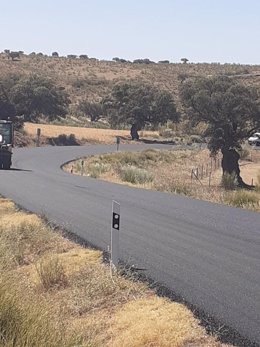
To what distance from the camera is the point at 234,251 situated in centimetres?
1108

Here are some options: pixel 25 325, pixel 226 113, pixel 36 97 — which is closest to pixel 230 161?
pixel 226 113

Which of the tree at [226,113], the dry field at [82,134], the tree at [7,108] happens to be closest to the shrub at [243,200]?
the tree at [226,113]

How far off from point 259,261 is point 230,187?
2330 cm

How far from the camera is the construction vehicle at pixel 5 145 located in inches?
1245

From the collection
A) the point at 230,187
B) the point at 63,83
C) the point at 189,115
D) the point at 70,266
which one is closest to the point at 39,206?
the point at 70,266

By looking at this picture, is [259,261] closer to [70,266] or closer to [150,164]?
[70,266]

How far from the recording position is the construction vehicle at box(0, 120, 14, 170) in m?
31.6

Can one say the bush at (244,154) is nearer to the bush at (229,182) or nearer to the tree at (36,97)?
the tree at (36,97)

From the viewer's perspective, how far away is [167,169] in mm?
44906

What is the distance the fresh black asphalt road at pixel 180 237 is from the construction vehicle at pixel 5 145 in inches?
332

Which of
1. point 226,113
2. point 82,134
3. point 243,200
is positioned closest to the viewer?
point 243,200

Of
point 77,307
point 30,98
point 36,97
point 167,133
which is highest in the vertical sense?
point 36,97

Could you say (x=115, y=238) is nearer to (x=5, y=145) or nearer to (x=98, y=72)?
(x=5, y=145)

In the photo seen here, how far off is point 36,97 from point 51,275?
53.8 metres
